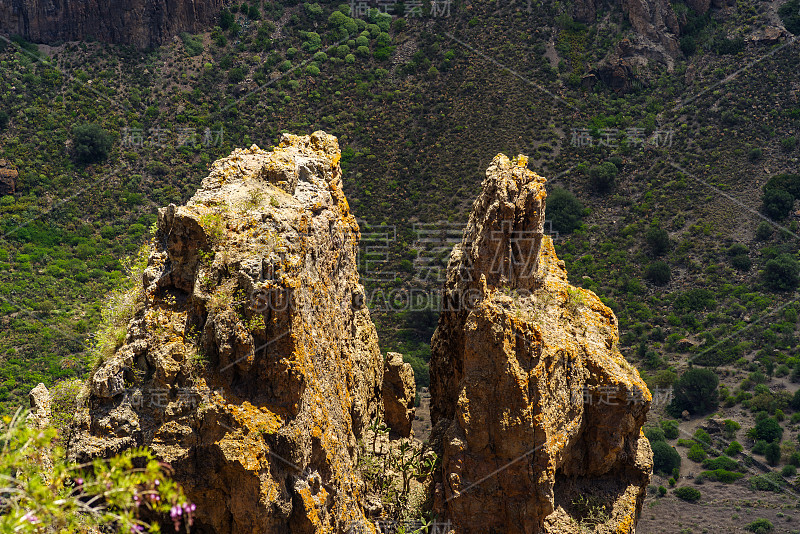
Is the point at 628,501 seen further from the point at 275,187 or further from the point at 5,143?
the point at 5,143

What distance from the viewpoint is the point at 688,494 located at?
59.2 meters

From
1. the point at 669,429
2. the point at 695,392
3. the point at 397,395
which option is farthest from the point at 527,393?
the point at 669,429

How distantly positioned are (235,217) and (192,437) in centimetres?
546

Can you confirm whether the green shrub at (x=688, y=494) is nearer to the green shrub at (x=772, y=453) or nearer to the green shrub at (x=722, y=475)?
the green shrub at (x=722, y=475)

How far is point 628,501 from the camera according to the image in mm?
26984

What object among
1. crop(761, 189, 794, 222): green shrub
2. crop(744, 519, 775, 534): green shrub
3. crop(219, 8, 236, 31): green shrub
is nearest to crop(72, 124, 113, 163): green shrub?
crop(219, 8, 236, 31): green shrub

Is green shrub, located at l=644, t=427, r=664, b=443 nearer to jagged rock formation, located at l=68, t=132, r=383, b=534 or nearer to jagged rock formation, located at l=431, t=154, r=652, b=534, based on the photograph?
jagged rock formation, located at l=431, t=154, r=652, b=534

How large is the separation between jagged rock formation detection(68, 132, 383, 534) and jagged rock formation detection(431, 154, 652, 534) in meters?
4.83

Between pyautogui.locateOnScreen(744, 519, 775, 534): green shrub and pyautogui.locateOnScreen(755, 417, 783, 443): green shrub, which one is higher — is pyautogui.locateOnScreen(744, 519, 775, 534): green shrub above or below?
below

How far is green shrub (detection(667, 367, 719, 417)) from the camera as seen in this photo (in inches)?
2532

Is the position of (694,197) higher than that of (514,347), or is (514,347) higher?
(514,347)

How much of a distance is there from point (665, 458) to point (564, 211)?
2219 centimetres

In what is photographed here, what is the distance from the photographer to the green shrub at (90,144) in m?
72.1

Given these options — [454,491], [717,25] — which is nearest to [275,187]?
[454,491]
